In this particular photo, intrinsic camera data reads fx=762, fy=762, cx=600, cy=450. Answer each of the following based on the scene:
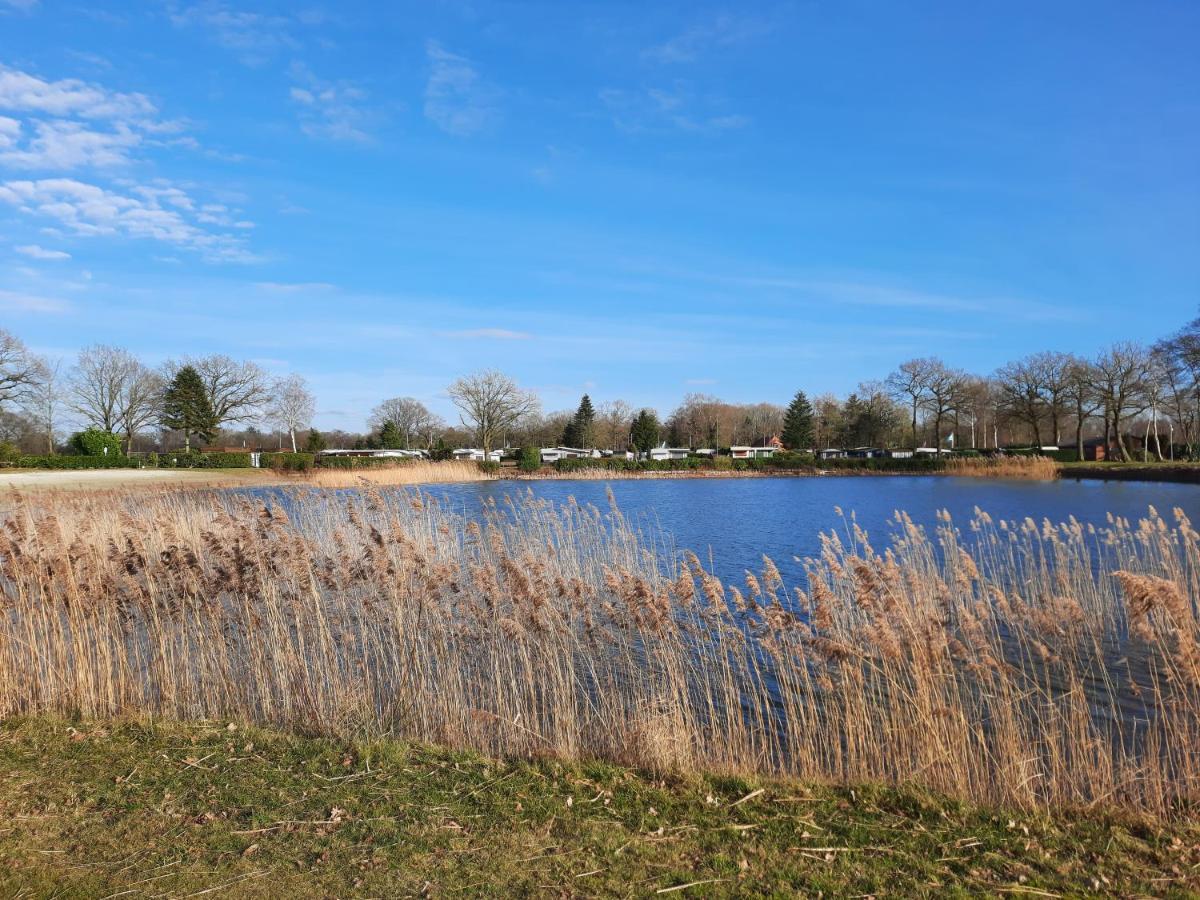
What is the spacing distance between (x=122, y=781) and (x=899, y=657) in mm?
5033

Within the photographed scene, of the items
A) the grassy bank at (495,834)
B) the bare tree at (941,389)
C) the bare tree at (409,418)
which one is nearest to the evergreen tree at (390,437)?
the bare tree at (409,418)

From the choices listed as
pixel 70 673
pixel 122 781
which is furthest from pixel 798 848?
pixel 70 673

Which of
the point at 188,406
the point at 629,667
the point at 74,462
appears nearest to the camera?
the point at 629,667

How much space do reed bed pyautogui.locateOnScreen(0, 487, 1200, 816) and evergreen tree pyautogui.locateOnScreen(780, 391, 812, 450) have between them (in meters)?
66.5

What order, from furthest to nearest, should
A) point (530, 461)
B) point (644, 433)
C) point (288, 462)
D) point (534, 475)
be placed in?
point (644, 433)
point (530, 461)
point (534, 475)
point (288, 462)

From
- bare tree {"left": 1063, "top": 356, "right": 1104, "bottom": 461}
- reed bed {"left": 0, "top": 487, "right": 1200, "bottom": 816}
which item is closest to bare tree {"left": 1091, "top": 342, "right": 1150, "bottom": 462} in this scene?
bare tree {"left": 1063, "top": 356, "right": 1104, "bottom": 461}

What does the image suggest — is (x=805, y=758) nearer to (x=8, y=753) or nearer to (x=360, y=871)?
(x=360, y=871)

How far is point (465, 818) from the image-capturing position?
398 cm

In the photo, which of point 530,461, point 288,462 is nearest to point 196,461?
point 288,462

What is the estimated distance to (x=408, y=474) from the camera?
3934 centimetres

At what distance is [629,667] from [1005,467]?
47.0 m

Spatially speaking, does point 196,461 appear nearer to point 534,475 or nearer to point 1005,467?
point 534,475

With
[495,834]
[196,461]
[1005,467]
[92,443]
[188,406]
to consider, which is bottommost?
[495,834]

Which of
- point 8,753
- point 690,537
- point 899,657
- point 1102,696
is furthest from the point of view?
point 690,537
